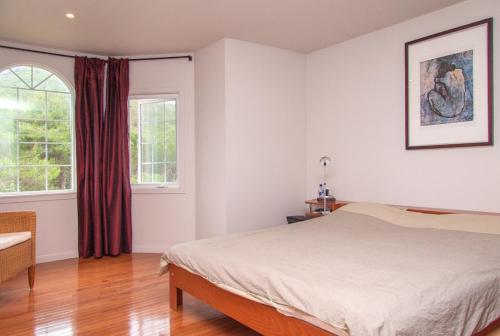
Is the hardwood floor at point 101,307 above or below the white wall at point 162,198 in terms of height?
below

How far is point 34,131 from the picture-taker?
13.1 ft

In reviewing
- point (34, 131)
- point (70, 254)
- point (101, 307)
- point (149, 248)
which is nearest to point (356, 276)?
point (101, 307)

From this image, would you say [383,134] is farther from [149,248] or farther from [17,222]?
[17,222]

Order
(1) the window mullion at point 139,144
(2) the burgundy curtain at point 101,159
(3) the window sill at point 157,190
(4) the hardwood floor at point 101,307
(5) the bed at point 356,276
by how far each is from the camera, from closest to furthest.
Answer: (5) the bed at point 356,276
(4) the hardwood floor at point 101,307
(2) the burgundy curtain at point 101,159
(3) the window sill at point 157,190
(1) the window mullion at point 139,144

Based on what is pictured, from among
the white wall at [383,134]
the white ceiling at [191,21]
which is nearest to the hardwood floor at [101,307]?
the white wall at [383,134]

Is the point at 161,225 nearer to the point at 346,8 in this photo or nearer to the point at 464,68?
the point at 346,8

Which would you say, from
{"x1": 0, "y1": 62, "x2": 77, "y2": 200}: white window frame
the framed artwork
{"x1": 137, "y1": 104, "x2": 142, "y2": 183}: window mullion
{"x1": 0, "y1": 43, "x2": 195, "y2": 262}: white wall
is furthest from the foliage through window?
the framed artwork

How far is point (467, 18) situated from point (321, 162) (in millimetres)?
1839

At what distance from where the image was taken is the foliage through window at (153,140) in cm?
442

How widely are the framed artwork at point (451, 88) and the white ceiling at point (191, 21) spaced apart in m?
0.34

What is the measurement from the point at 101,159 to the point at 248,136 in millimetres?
1734

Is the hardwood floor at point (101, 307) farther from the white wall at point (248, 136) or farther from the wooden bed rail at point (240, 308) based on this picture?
the white wall at point (248, 136)

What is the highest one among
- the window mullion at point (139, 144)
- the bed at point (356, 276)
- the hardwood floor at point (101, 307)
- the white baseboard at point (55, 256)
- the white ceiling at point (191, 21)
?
the white ceiling at point (191, 21)

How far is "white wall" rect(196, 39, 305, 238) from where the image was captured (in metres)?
3.74
